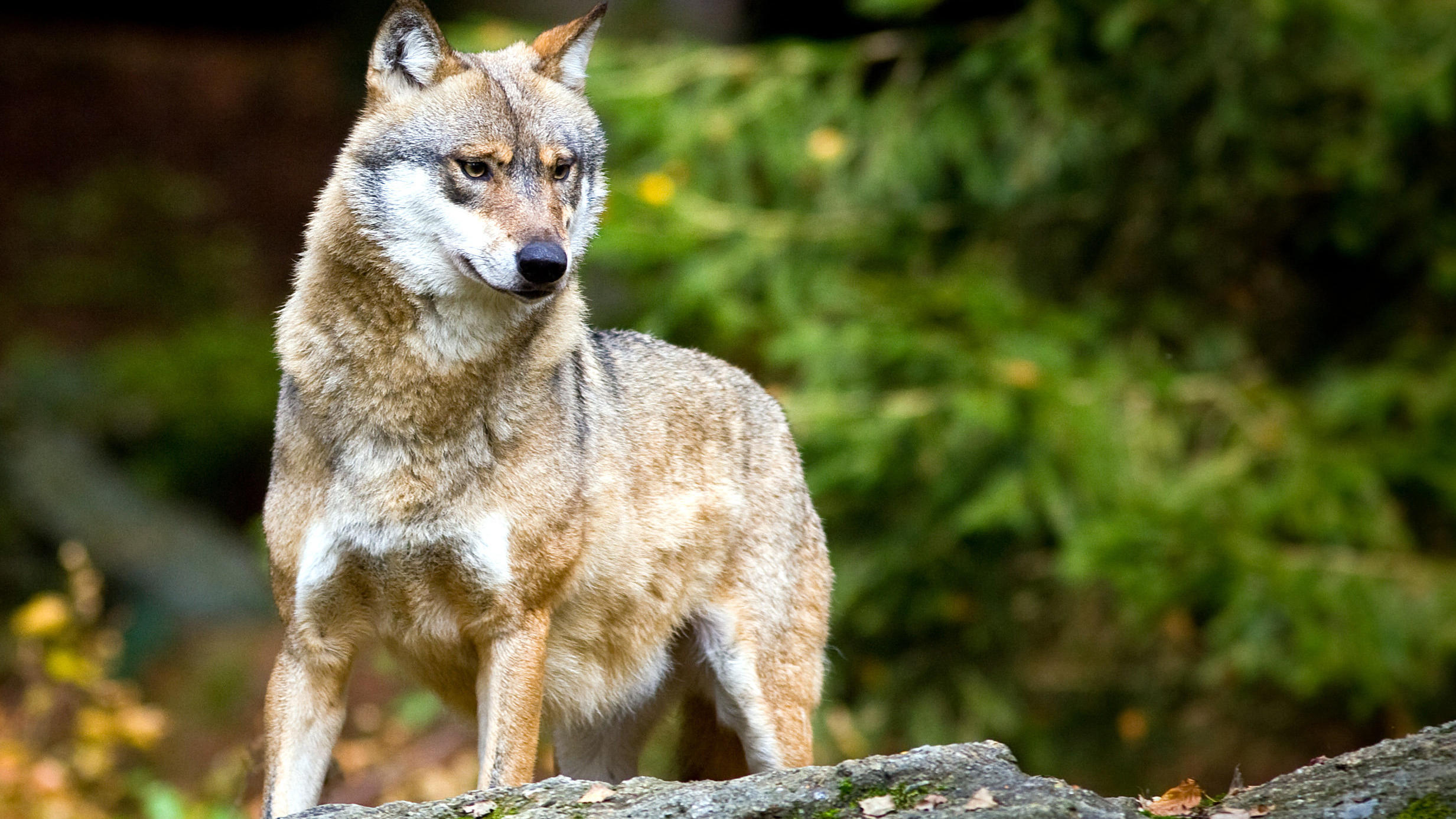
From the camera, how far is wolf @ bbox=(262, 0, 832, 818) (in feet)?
13.1

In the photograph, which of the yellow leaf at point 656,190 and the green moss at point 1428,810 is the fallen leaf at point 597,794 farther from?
the yellow leaf at point 656,190

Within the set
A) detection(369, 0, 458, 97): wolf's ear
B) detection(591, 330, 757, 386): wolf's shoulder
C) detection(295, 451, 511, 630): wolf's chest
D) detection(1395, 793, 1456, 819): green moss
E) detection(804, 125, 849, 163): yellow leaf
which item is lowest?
detection(1395, 793, 1456, 819): green moss

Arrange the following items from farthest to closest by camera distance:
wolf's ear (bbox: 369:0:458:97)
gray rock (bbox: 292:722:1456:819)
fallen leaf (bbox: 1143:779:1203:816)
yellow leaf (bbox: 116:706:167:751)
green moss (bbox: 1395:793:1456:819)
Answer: yellow leaf (bbox: 116:706:167:751) → wolf's ear (bbox: 369:0:458:97) → fallen leaf (bbox: 1143:779:1203:816) → gray rock (bbox: 292:722:1456:819) → green moss (bbox: 1395:793:1456:819)

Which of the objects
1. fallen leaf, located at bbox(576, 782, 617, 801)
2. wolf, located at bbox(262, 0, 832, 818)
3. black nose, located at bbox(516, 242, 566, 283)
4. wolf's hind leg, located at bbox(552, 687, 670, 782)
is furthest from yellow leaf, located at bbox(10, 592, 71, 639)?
fallen leaf, located at bbox(576, 782, 617, 801)

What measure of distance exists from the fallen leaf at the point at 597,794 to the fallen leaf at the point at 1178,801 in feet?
4.19

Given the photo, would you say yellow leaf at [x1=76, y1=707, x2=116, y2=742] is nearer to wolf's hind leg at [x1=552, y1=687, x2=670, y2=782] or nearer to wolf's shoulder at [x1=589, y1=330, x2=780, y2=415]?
wolf's hind leg at [x1=552, y1=687, x2=670, y2=782]

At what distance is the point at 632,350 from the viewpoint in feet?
17.0

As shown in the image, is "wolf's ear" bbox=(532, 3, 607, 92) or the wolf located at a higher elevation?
"wolf's ear" bbox=(532, 3, 607, 92)

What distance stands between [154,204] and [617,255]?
32.6 feet

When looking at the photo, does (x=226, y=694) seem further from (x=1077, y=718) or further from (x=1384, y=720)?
(x=1384, y=720)

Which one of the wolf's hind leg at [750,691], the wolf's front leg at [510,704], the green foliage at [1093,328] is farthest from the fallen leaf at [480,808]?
the green foliage at [1093,328]

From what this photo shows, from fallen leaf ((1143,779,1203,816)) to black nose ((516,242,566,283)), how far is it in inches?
79.7

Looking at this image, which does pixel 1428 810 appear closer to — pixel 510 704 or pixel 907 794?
pixel 907 794

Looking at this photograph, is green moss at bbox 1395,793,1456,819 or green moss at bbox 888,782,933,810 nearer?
green moss at bbox 1395,793,1456,819
